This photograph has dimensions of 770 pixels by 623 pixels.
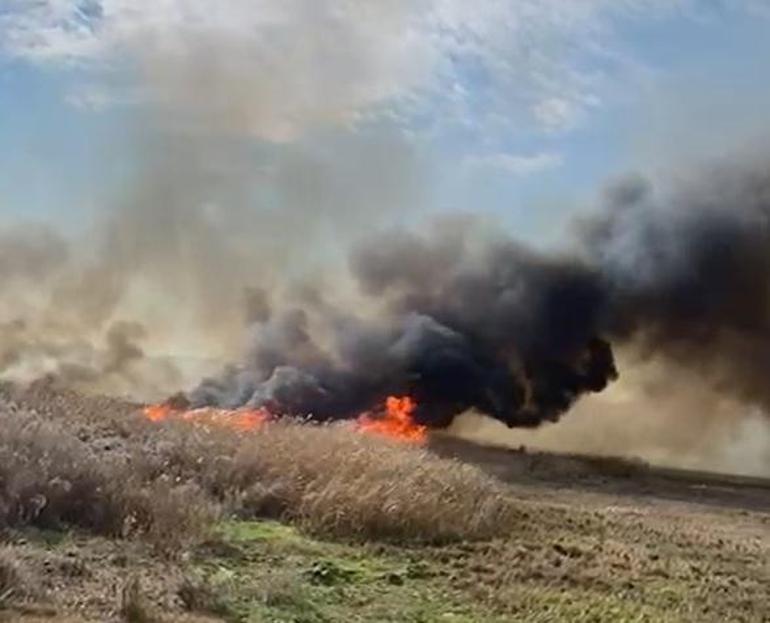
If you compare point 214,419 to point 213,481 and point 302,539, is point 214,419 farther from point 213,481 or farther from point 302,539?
point 302,539

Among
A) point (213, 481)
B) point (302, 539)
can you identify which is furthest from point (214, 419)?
point (302, 539)

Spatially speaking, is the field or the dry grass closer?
the field

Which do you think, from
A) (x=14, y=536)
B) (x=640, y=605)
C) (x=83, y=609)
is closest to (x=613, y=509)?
(x=640, y=605)

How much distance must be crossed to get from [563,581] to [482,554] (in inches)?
53.0

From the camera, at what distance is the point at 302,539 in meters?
12.9

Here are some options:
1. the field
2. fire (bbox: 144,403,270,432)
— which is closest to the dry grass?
the field

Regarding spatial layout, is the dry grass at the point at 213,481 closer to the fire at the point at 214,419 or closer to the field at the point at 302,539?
the field at the point at 302,539

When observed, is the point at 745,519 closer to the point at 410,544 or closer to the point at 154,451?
the point at 410,544

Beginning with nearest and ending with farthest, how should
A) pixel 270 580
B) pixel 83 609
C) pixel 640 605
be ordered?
pixel 83 609, pixel 270 580, pixel 640 605

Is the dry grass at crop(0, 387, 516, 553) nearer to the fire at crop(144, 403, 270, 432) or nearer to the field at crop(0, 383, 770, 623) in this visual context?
the field at crop(0, 383, 770, 623)

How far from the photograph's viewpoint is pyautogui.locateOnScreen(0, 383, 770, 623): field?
953 cm

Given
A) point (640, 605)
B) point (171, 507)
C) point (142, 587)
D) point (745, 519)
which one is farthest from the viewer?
point (745, 519)

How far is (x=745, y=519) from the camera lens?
73.2ft

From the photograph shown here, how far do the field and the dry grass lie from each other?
0.03 meters
